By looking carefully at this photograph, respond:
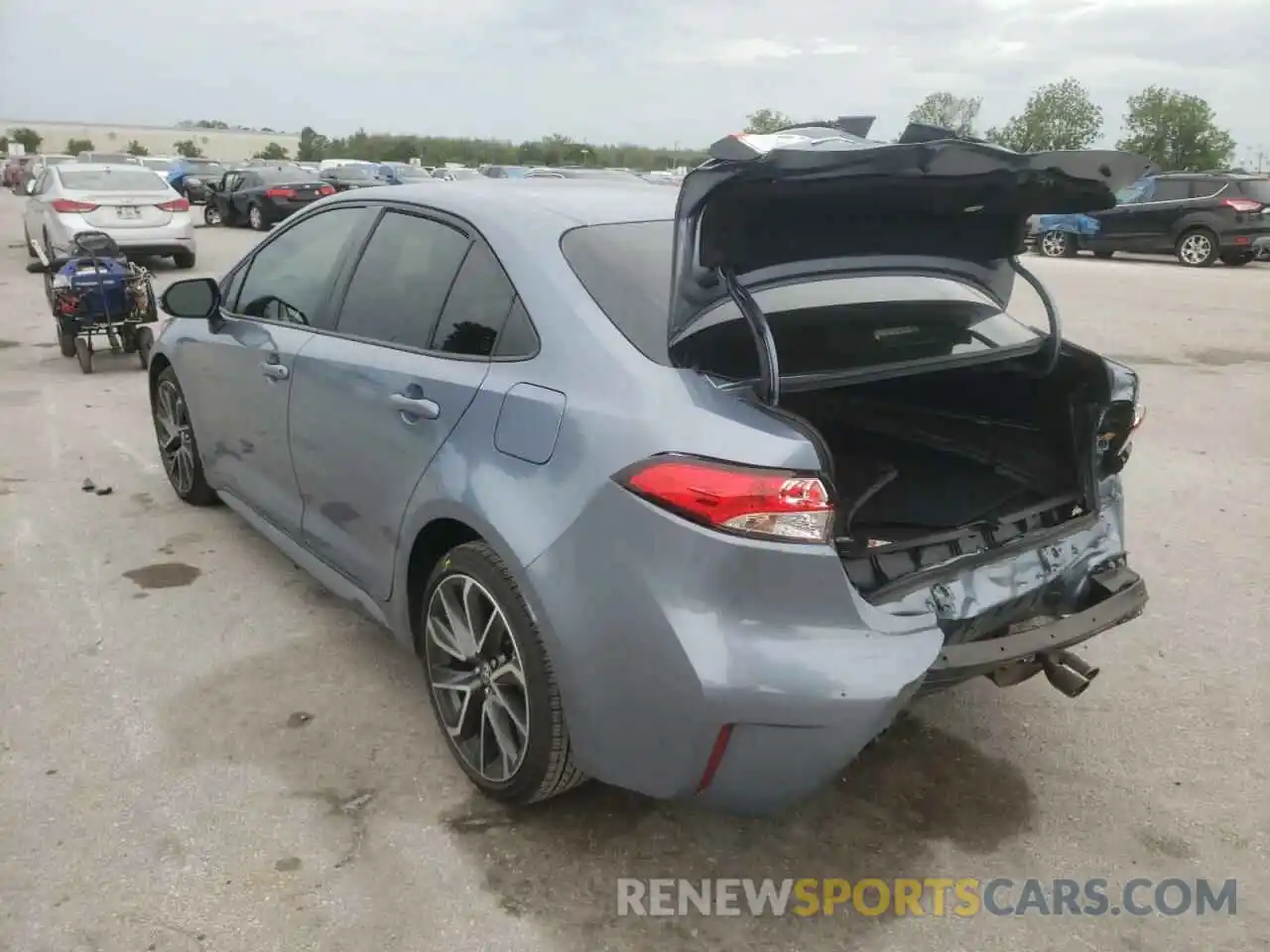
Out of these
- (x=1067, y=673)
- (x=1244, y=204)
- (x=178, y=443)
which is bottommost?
(x=178, y=443)

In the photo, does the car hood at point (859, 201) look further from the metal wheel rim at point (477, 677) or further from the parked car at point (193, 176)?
the parked car at point (193, 176)

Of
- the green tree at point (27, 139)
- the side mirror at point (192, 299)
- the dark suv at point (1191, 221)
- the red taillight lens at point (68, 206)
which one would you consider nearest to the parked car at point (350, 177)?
the red taillight lens at point (68, 206)

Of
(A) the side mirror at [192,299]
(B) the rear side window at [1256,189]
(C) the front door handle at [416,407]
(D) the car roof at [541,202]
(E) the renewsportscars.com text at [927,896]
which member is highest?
(B) the rear side window at [1256,189]

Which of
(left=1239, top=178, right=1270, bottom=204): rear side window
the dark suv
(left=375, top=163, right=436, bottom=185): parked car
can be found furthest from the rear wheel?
(left=375, top=163, right=436, bottom=185): parked car

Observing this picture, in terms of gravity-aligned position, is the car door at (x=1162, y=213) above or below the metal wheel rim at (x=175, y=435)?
above

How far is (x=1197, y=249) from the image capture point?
61.7 ft

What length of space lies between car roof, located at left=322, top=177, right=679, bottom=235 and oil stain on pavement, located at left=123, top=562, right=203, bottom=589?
190cm

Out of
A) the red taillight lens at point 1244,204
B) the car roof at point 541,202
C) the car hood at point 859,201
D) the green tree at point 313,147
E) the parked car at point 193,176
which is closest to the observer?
the car hood at point 859,201

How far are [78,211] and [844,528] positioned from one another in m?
14.1

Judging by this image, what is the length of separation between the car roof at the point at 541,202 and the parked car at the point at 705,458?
19 mm

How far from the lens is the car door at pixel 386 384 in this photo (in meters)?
2.90

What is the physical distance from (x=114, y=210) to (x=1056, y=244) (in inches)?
A: 701

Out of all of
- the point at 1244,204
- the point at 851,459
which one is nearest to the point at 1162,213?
the point at 1244,204

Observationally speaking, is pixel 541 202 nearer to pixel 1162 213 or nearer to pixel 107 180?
pixel 107 180
